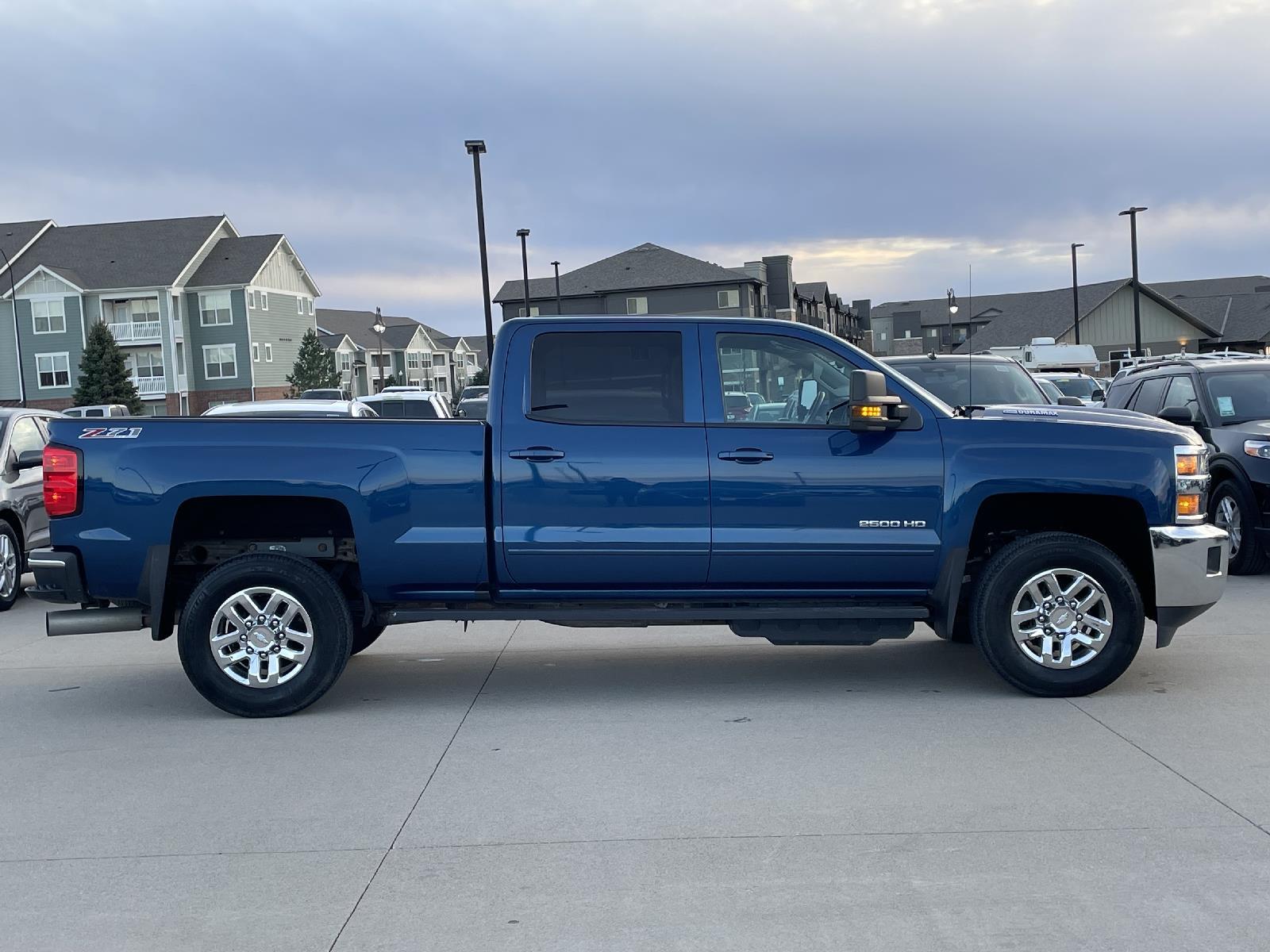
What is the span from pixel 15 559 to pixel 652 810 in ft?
28.8

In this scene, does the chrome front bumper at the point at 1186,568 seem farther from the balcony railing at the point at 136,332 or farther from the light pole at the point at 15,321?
the balcony railing at the point at 136,332

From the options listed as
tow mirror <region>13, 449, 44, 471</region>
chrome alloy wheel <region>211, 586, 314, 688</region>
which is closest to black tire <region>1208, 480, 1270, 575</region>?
chrome alloy wheel <region>211, 586, 314, 688</region>

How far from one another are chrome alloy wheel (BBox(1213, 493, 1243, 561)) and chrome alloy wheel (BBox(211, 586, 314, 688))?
322 inches

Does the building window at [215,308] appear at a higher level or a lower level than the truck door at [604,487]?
higher

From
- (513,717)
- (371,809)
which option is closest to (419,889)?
(371,809)

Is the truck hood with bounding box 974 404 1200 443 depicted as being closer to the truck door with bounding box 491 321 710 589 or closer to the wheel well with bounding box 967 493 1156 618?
the wheel well with bounding box 967 493 1156 618

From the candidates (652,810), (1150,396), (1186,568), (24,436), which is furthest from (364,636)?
(1150,396)

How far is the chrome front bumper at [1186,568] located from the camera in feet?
21.9

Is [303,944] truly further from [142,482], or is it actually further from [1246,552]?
[1246,552]

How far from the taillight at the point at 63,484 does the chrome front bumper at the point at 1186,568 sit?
223 inches

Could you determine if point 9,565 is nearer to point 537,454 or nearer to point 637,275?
point 537,454

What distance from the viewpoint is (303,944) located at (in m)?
3.97

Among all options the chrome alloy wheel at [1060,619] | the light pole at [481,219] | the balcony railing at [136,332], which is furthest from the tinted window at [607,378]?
the balcony railing at [136,332]

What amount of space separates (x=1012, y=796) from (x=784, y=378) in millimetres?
2621
